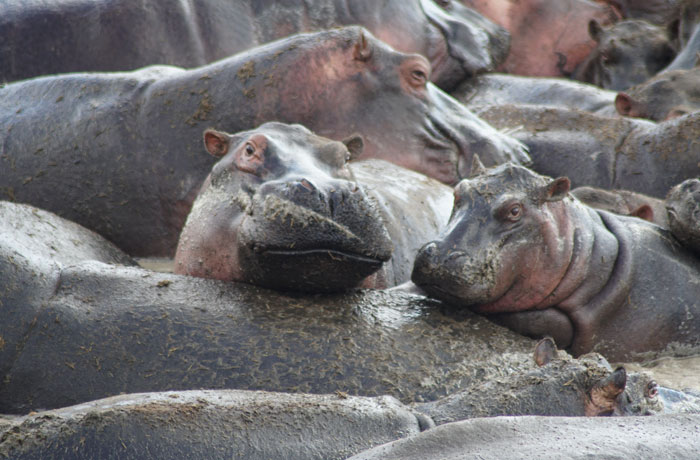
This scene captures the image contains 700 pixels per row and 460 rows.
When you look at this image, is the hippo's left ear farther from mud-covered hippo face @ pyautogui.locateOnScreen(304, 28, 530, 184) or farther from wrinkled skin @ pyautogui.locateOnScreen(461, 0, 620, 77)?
wrinkled skin @ pyautogui.locateOnScreen(461, 0, 620, 77)

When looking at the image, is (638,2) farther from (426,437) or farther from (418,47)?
(426,437)

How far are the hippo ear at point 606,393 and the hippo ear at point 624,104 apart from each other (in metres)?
4.08

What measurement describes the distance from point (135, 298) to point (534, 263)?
1359 mm

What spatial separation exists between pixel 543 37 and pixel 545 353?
6156 millimetres

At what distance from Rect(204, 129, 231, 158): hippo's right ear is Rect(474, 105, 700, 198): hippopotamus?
2.24 metres

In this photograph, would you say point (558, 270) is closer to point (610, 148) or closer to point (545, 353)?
point (545, 353)

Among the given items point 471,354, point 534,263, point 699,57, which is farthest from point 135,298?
point 699,57

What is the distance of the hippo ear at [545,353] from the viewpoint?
2.79 meters

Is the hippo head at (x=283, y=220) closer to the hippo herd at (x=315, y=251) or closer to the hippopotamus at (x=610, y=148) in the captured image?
the hippo herd at (x=315, y=251)

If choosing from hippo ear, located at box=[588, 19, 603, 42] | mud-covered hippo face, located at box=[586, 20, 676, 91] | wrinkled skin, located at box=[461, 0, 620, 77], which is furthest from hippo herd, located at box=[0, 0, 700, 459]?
wrinkled skin, located at box=[461, 0, 620, 77]

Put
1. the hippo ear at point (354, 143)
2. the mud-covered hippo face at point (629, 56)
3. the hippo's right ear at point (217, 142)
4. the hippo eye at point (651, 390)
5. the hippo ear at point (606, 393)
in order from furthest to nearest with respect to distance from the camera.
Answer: the mud-covered hippo face at point (629, 56)
the hippo ear at point (354, 143)
the hippo's right ear at point (217, 142)
the hippo eye at point (651, 390)
the hippo ear at point (606, 393)

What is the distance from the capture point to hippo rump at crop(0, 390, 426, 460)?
2.00m

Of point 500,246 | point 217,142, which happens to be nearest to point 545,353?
point 500,246

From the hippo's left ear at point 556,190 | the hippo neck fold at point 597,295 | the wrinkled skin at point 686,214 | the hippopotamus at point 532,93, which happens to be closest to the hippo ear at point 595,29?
the hippopotamus at point 532,93
